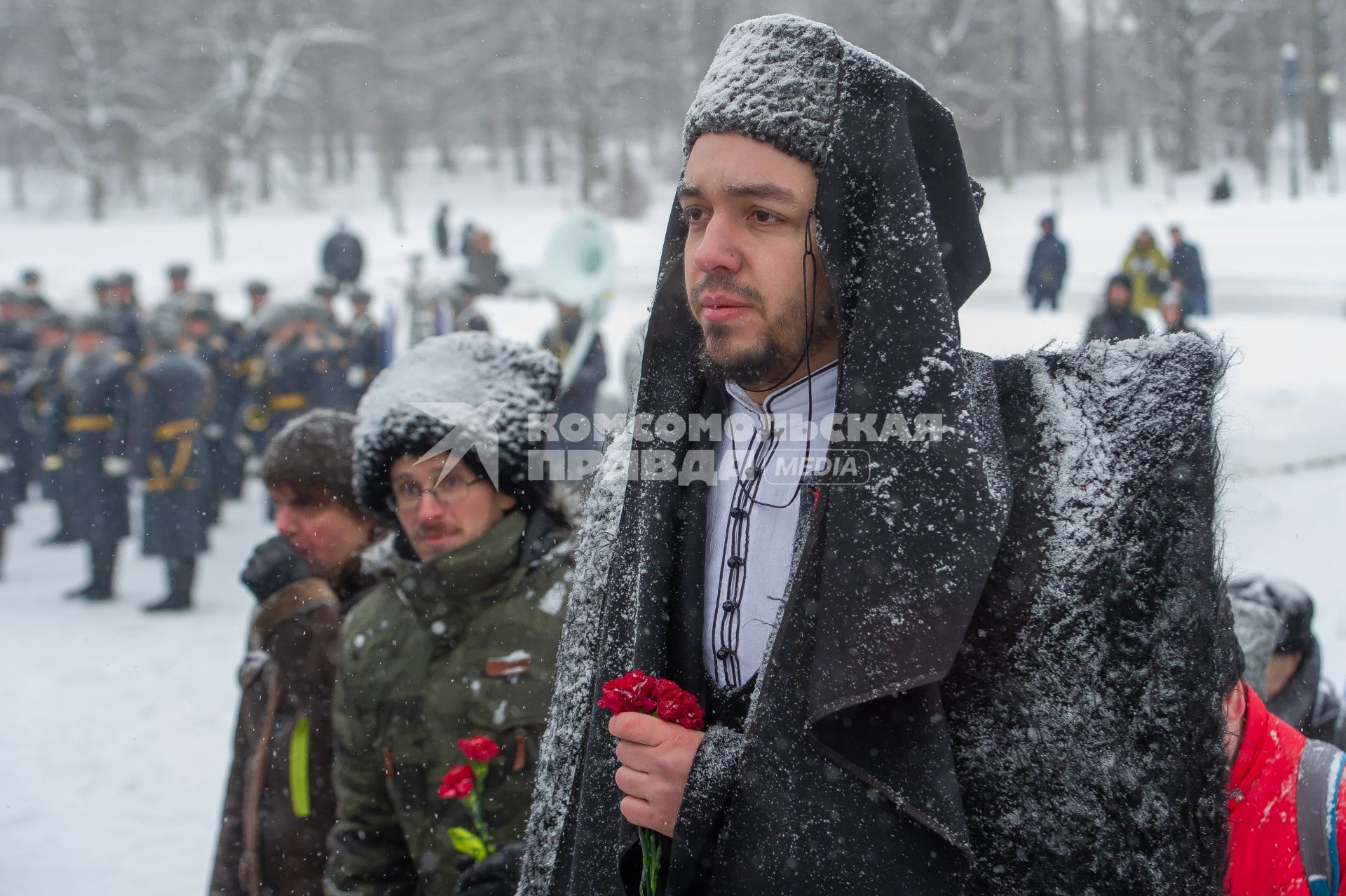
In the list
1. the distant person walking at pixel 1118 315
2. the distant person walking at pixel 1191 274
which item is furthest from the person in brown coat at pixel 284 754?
the distant person walking at pixel 1191 274

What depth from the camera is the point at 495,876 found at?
7.11 feet

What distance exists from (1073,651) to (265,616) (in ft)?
7.18

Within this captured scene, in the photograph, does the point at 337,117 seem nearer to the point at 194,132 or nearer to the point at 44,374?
the point at 194,132

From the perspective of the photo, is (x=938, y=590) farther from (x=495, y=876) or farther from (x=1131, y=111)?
(x=1131, y=111)

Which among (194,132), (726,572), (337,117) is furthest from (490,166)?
(726,572)

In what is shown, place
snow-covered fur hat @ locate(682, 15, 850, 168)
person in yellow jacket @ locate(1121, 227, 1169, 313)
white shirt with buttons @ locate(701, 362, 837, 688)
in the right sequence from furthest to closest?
person in yellow jacket @ locate(1121, 227, 1169, 313) → white shirt with buttons @ locate(701, 362, 837, 688) → snow-covered fur hat @ locate(682, 15, 850, 168)

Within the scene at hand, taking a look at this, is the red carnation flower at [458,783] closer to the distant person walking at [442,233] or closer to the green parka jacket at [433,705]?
the green parka jacket at [433,705]

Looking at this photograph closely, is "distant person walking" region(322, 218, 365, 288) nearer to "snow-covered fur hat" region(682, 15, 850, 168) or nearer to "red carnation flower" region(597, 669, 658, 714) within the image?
"snow-covered fur hat" region(682, 15, 850, 168)

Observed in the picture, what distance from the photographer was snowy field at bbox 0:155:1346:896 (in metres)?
4.74

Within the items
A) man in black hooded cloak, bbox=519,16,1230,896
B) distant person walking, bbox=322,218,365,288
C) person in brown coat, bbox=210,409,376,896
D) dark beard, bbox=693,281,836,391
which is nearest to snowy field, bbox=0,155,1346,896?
man in black hooded cloak, bbox=519,16,1230,896

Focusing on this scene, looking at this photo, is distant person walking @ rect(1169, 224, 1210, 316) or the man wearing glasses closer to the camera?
the man wearing glasses

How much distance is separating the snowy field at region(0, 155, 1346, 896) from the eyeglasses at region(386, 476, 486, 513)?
128 cm

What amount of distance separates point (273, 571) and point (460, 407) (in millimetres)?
863

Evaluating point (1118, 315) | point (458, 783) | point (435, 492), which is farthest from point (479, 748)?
point (1118, 315)
